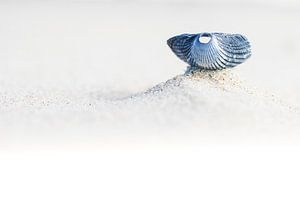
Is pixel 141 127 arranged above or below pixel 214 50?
below

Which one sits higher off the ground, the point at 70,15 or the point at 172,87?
the point at 70,15

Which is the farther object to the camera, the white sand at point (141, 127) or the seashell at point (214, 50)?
the seashell at point (214, 50)

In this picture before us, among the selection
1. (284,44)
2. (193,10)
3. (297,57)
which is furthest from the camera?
(193,10)

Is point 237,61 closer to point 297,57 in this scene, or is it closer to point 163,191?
point 163,191

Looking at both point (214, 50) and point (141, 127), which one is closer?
point (141, 127)

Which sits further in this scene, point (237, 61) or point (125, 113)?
point (237, 61)

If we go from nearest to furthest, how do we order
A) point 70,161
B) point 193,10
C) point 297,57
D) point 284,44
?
1. point 70,161
2. point 297,57
3. point 284,44
4. point 193,10

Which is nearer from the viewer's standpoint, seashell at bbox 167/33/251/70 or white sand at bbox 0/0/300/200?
white sand at bbox 0/0/300/200

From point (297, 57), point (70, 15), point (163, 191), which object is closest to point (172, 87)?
point (163, 191)
